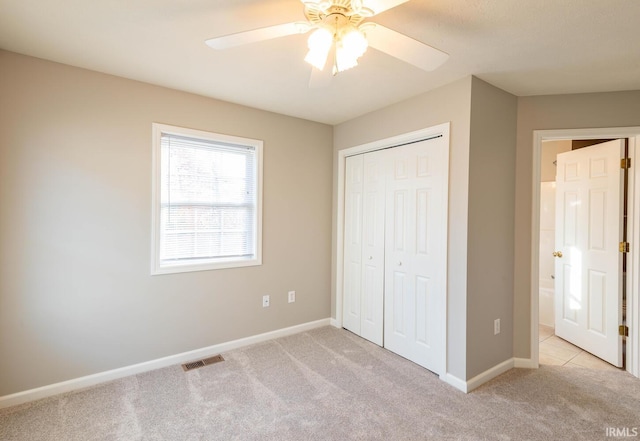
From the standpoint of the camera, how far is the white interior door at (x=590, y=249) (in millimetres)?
2760

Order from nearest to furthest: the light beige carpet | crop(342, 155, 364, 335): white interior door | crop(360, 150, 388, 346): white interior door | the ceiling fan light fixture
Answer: the ceiling fan light fixture
the light beige carpet
crop(360, 150, 388, 346): white interior door
crop(342, 155, 364, 335): white interior door

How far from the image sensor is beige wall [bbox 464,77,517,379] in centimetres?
238

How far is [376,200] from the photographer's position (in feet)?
10.5

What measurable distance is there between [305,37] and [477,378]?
8.94ft

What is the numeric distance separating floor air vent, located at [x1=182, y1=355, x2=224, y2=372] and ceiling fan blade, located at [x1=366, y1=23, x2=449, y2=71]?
109 inches

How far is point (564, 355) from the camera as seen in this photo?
2971 mm

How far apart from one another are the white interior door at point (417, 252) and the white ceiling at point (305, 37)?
0.64 meters

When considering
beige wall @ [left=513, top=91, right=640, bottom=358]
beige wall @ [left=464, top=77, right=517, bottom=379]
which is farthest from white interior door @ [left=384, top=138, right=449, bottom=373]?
beige wall @ [left=513, top=91, right=640, bottom=358]

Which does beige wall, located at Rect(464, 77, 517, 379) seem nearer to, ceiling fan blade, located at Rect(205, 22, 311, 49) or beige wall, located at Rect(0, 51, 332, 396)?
ceiling fan blade, located at Rect(205, 22, 311, 49)

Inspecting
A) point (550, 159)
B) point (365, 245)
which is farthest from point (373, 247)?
point (550, 159)

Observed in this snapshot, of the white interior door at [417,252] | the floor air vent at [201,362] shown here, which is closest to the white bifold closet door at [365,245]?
the white interior door at [417,252]

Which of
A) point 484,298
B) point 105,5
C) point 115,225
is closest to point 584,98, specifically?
point 484,298

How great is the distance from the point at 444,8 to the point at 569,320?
11.0 ft

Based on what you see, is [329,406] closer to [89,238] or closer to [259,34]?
[89,238]
